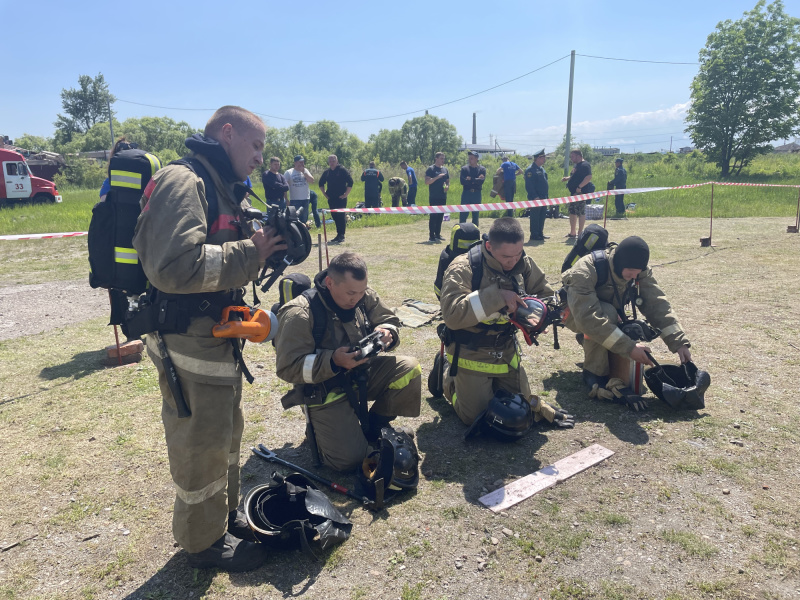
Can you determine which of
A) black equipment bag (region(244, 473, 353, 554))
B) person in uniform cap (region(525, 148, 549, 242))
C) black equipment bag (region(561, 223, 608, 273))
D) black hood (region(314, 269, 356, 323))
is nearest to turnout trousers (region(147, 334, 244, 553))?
black equipment bag (region(244, 473, 353, 554))

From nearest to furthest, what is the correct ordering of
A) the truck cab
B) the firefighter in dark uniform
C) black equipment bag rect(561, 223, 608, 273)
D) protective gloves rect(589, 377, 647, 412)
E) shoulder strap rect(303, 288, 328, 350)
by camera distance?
shoulder strap rect(303, 288, 328, 350) → protective gloves rect(589, 377, 647, 412) → black equipment bag rect(561, 223, 608, 273) → the firefighter in dark uniform → the truck cab

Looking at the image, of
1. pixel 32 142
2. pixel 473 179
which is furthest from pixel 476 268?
pixel 32 142

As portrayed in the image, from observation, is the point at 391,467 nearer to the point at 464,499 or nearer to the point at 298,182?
the point at 464,499

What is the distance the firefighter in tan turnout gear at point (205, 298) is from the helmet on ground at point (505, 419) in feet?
6.47

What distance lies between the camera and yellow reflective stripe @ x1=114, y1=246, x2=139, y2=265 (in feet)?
7.94

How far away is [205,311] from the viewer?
8.27ft

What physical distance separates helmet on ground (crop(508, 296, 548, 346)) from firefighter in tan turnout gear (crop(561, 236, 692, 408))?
0.83 m

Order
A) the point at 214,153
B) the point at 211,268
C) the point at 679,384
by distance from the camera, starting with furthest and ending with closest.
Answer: the point at 679,384, the point at 214,153, the point at 211,268

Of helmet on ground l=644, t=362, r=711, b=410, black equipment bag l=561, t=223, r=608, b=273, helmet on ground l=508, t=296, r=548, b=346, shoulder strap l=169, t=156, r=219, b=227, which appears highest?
shoulder strap l=169, t=156, r=219, b=227

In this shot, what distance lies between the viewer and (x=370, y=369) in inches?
156

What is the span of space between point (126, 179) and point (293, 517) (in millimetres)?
2102

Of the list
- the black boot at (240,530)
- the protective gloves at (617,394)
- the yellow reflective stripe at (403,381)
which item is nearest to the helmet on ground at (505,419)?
the yellow reflective stripe at (403,381)

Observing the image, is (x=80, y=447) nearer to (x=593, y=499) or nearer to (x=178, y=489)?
(x=178, y=489)

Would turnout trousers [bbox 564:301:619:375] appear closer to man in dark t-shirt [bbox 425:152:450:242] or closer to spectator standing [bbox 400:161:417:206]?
man in dark t-shirt [bbox 425:152:450:242]
